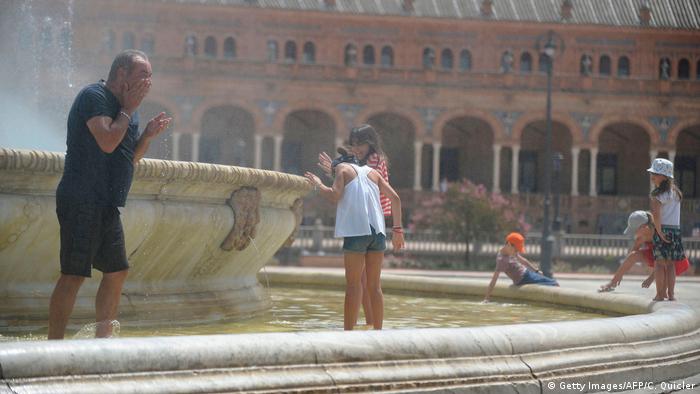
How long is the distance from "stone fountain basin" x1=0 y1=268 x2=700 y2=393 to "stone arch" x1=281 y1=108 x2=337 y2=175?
134ft

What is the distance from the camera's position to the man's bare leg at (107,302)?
538 centimetres

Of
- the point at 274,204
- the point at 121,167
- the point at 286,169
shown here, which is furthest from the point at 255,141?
the point at 121,167

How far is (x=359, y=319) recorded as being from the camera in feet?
29.4

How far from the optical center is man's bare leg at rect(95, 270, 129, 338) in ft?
17.6

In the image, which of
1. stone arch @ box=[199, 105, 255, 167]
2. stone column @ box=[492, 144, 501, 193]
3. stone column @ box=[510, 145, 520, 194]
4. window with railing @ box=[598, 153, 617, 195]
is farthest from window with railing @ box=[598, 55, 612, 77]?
stone arch @ box=[199, 105, 255, 167]

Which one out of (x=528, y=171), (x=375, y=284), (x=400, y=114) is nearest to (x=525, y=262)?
(x=375, y=284)

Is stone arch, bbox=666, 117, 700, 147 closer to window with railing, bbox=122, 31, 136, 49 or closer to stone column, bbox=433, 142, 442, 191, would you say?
stone column, bbox=433, 142, 442, 191

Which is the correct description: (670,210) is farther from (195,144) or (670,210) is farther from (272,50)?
(272,50)

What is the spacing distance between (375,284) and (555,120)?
3999 centimetres

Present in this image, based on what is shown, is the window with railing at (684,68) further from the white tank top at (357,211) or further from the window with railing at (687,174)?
the white tank top at (357,211)

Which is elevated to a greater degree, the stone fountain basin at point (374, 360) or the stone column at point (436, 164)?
the stone column at point (436, 164)

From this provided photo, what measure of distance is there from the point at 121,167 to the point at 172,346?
1.06m

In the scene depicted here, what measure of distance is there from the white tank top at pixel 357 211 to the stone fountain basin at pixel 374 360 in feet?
4.09

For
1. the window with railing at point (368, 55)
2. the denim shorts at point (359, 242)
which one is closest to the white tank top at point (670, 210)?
the denim shorts at point (359, 242)
